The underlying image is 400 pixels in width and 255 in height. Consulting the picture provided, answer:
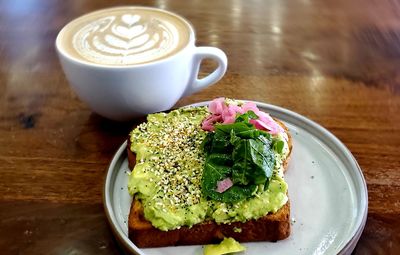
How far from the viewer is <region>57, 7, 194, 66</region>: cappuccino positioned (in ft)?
4.02

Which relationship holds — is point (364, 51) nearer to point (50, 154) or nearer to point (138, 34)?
point (138, 34)

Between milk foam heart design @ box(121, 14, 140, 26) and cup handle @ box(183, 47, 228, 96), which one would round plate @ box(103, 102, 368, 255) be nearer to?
cup handle @ box(183, 47, 228, 96)

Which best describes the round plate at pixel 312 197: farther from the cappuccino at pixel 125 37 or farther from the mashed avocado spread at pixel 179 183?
the cappuccino at pixel 125 37

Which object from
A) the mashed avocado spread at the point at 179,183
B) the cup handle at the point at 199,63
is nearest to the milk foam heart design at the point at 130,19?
the cup handle at the point at 199,63

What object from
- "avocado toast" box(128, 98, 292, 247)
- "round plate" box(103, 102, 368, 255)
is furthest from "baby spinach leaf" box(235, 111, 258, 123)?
"round plate" box(103, 102, 368, 255)

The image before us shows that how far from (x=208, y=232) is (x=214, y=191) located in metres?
0.08

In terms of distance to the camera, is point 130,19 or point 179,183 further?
point 130,19

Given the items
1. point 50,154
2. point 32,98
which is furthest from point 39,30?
point 50,154

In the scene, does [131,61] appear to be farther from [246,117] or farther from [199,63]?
[246,117]

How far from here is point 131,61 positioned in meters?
1.21

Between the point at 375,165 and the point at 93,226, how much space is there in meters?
0.62

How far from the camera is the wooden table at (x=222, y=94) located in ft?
3.46

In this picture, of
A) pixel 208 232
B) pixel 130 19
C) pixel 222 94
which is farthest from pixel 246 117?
pixel 130 19

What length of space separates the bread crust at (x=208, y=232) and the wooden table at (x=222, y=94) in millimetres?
76
